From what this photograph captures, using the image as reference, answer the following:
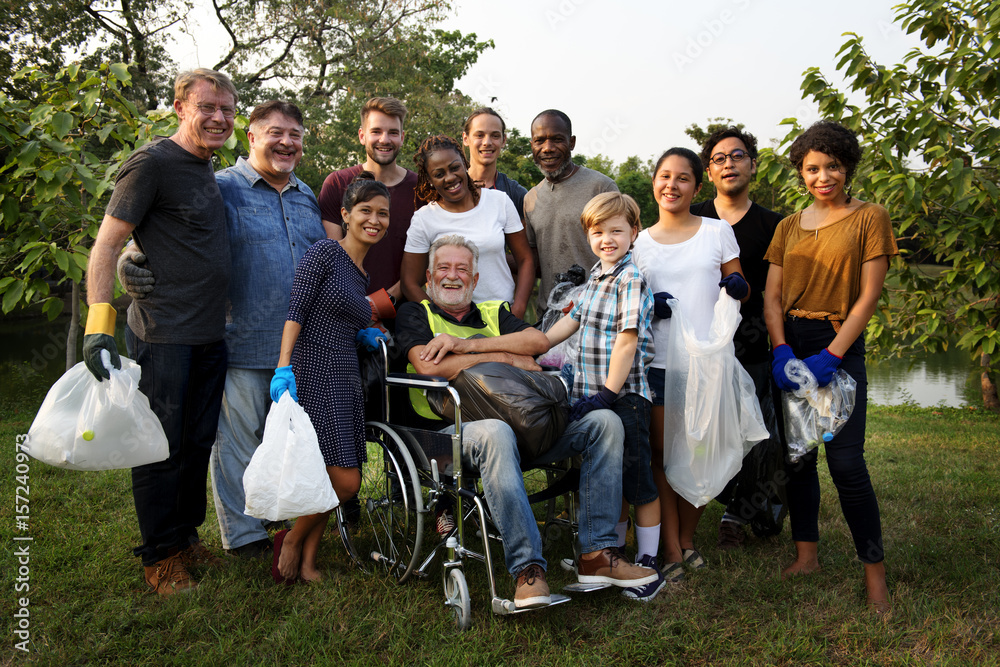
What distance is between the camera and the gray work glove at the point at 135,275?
2525 millimetres

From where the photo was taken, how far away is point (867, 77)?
473 cm

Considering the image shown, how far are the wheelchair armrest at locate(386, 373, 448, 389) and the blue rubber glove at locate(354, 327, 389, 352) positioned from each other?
6.0 inches

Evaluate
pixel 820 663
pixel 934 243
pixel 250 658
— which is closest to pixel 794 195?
pixel 934 243

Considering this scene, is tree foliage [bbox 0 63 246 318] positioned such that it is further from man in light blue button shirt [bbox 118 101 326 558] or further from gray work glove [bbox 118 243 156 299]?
gray work glove [bbox 118 243 156 299]

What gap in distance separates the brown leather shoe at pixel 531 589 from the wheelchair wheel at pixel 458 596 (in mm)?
184

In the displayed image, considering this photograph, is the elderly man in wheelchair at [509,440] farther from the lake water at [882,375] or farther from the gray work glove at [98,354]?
the lake water at [882,375]

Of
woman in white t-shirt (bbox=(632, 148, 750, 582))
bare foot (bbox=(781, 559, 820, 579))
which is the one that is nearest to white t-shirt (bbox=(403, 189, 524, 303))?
woman in white t-shirt (bbox=(632, 148, 750, 582))

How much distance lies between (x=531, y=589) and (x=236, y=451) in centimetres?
147

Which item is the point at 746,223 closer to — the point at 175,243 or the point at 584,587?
the point at 584,587

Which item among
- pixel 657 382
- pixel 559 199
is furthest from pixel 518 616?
pixel 559 199

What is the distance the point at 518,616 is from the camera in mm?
2459

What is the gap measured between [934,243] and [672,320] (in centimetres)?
391

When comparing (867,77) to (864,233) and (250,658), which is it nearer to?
(864,233)

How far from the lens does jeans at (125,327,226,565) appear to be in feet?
8.48
